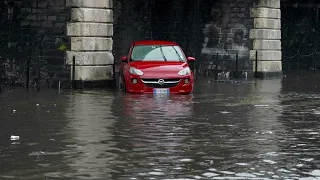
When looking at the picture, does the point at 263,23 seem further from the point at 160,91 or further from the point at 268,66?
the point at 160,91

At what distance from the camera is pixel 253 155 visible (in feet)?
37.3

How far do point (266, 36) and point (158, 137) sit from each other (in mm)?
21529

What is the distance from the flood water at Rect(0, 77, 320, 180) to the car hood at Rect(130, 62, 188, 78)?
2.16 feet

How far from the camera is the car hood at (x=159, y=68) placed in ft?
73.8

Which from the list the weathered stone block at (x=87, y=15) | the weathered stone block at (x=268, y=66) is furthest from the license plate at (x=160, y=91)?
the weathered stone block at (x=268, y=66)

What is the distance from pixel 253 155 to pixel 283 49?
30297mm

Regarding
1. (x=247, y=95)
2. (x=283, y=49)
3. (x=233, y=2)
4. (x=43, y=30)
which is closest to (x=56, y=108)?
(x=247, y=95)

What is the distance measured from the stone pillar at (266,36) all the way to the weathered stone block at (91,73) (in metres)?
9.32

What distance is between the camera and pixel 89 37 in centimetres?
2564

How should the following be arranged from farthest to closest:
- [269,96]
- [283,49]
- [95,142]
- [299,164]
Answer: [283,49]
[269,96]
[95,142]
[299,164]

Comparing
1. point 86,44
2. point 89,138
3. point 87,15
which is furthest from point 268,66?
point 89,138

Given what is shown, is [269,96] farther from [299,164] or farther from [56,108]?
[299,164]

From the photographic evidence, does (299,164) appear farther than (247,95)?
No

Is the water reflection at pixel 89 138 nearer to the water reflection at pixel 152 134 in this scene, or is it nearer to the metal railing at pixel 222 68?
the water reflection at pixel 152 134
